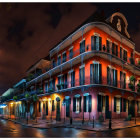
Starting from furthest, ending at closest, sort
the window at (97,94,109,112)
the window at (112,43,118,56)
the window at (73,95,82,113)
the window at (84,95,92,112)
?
the window at (112,43,118,56) → the window at (73,95,82,113) → the window at (84,95,92,112) → the window at (97,94,109,112)

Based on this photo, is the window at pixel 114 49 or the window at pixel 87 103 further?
the window at pixel 114 49

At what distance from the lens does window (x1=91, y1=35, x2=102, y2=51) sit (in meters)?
19.7

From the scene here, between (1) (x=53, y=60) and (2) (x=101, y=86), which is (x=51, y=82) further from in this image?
(2) (x=101, y=86)

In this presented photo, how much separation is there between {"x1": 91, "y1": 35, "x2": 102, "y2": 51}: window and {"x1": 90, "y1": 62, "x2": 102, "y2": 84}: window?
1.62 metres

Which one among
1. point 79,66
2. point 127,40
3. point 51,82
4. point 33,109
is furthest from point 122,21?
point 33,109

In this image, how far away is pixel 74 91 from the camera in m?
22.2

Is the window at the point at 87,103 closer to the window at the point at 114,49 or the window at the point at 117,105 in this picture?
the window at the point at 117,105

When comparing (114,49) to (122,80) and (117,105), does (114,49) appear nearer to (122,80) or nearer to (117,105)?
(122,80)

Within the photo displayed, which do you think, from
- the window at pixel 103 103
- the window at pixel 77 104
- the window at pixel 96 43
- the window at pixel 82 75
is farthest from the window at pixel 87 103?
the window at pixel 96 43

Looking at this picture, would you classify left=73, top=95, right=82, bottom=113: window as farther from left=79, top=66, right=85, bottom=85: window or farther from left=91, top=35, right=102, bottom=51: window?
left=91, top=35, right=102, bottom=51: window

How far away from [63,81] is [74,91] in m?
3.58

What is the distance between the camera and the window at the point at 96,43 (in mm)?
19747

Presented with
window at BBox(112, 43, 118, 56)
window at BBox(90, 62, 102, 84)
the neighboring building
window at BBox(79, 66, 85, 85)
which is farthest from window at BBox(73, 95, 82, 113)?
window at BBox(112, 43, 118, 56)

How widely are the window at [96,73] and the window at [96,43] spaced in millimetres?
1621
